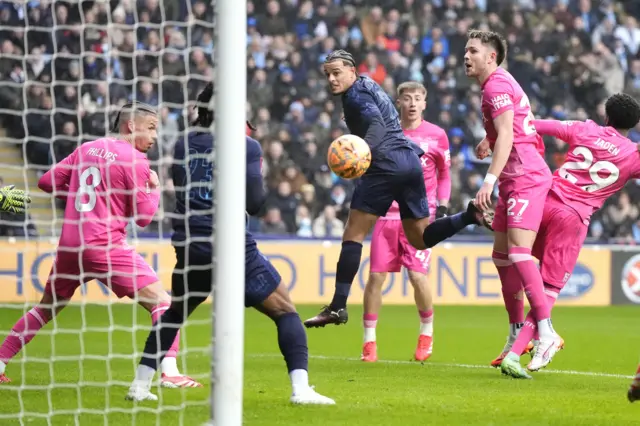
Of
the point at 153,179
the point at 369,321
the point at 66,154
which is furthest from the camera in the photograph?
the point at 66,154

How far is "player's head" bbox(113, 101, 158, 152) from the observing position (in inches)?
283

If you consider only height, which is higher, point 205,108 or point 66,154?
point 205,108

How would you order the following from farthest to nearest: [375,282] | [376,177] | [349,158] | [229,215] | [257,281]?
[375,282] → [376,177] → [349,158] → [257,281] → [229,215]

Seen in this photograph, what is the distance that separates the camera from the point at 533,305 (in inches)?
315

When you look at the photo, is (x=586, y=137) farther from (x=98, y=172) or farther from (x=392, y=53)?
(x=392, y=53)

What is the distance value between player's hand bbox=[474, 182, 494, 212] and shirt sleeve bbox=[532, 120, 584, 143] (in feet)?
3.02

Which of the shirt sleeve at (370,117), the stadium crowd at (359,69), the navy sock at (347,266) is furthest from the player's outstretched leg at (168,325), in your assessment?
the stadium crowd at (359,69)

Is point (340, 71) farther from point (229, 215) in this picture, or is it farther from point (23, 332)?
point (229, 215)

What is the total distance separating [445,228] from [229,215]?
10.9 feet

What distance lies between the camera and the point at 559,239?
8.45 metres

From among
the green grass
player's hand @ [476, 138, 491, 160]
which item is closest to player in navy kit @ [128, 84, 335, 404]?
the green grass

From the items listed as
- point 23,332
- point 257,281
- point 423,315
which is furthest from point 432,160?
point 257,281

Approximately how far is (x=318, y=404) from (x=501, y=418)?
3.40ft

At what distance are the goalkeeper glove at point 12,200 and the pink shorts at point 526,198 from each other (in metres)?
3.35
